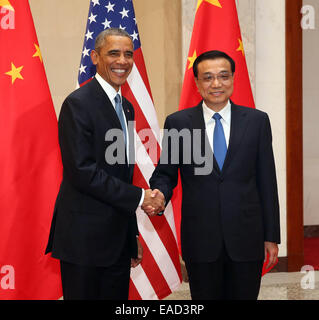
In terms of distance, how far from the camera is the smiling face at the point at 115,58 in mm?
2295

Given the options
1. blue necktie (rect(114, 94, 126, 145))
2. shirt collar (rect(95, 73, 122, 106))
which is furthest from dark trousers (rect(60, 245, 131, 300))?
shirt collar (rect(95, 73, 122, 106))

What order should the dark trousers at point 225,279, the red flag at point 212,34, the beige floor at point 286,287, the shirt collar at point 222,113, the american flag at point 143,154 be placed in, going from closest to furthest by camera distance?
the dark trousers at point 225,279 < the shirt collar at point 222,113 < the american flag at point 143,154 < the red flag at point 212,34 < the beige floor at point 286,287

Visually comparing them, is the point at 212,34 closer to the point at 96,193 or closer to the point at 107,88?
the point at 107,88

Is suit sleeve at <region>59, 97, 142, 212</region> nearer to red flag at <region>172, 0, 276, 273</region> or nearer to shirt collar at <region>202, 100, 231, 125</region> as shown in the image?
shirt collar at <region>202, 100, 231, 125</region>

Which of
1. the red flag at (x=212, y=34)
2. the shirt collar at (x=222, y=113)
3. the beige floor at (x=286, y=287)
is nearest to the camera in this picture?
the shirt collar at (x=222, y=113)

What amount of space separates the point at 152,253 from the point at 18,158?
3.85 feet

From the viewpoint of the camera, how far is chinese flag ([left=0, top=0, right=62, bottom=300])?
9.50ft

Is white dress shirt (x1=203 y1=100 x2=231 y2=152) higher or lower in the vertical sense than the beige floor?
higher

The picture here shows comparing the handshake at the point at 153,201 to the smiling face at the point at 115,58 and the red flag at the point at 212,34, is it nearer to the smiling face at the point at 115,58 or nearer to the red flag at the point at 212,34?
the smiling face at the point at 115,58

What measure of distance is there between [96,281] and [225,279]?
629 mm

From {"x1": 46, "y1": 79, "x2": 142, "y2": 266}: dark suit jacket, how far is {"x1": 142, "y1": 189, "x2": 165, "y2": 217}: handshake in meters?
0.09

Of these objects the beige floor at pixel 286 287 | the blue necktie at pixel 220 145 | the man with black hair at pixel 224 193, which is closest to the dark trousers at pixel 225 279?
the man with black hair at pixel 224 193
